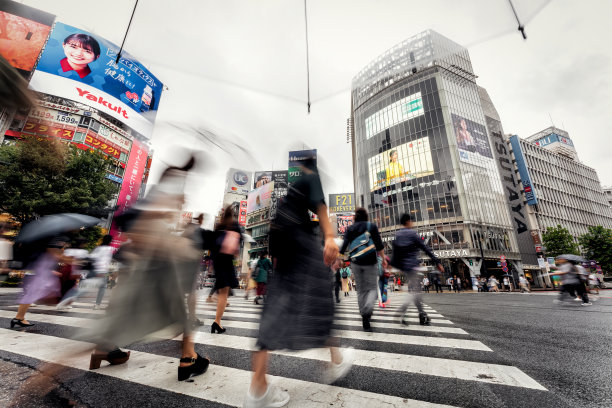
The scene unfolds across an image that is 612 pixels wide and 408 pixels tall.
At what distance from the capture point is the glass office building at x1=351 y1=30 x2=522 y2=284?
108 ft

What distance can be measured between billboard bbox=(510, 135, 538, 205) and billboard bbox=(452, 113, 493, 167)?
10.9 metres

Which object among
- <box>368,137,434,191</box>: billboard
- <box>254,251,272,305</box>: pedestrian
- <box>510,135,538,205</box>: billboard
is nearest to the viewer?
<box>254,251,272,305</box>: pedestrian

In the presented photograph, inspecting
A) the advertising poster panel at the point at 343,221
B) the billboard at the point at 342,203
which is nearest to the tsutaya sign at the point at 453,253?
the advertising poster panel at the point at 343,221

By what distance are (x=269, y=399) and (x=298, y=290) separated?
653 millimetres

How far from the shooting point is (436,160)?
119 feet

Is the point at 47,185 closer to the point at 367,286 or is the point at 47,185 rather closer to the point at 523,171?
the point at 367,286

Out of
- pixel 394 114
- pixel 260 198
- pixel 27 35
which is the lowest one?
pixel 27 35

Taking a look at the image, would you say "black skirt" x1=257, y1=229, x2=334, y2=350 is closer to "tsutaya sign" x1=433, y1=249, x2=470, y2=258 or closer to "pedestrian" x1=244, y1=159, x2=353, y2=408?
"pedestrian" x1=244, y1=159, x2=353, y2=408

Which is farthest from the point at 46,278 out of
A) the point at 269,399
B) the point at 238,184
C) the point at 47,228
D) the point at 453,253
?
the point at 238,184

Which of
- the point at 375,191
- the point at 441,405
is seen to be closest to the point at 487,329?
the point at 441,405

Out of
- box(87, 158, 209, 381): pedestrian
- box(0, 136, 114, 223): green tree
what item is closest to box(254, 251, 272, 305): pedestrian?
box(87, 158, 209, 381): pedestrian

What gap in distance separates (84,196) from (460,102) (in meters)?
47.7

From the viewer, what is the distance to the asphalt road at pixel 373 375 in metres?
1.59

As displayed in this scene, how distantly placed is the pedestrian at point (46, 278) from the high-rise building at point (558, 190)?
184 ft
